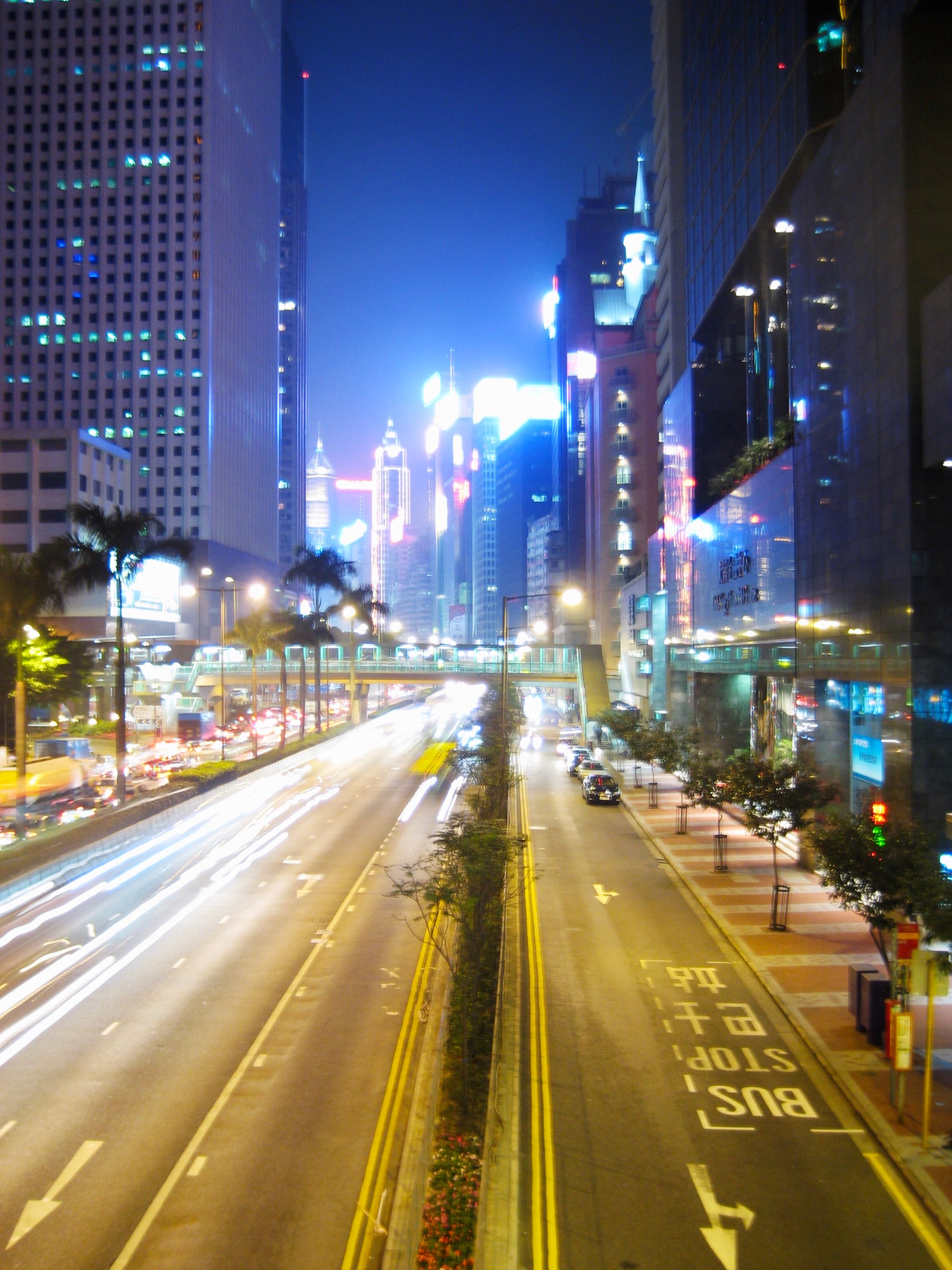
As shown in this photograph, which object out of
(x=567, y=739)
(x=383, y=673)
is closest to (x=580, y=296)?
(x=383, y=673)

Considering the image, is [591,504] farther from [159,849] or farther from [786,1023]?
[786,1023]

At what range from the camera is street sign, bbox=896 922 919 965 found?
1393cm

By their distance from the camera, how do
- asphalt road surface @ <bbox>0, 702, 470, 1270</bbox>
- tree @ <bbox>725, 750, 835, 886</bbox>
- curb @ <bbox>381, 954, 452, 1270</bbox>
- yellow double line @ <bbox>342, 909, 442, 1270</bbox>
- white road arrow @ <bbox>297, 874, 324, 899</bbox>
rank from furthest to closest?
white road arrow @ <bbox>297, 874, 324, 899</bbox> → tree @ <bbox>725, 750, 835, 886</bbox> → asphalt road surface @ <bbox>0, 702, 470, 1270</bbox> → yellow double line @ <bbox>342, 909, 442, 1270</bbox> → curb @ <bbox>381, 954, 452, 1270</bbox>

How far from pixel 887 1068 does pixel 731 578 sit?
30.9 meters

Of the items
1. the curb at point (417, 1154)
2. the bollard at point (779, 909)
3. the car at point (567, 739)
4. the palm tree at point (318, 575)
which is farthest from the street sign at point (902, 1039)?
the palm tree at point (318, 575)

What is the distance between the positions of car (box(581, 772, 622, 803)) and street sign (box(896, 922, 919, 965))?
86.8ft

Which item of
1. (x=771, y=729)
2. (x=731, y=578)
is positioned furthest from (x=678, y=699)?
(x=731, y=578)

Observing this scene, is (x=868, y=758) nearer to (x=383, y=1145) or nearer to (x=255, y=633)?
(x=383, y=1145)

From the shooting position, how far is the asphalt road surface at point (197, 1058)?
33.0 feet

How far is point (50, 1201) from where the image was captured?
412 inches

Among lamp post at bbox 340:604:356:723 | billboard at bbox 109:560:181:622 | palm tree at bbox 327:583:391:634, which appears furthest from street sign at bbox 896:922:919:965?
billboard at bbox 109:560:181:622

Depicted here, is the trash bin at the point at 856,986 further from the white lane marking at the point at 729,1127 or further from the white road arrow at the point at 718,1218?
the white road arrow at the point at 718,1218

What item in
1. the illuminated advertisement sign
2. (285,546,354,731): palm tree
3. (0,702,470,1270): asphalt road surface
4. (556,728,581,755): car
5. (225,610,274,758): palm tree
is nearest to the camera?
(0,702,470,1270): asphalt road surface

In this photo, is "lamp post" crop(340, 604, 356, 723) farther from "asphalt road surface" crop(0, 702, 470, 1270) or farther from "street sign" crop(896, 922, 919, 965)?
"street sign" crop(896, 922, 919, 965)
